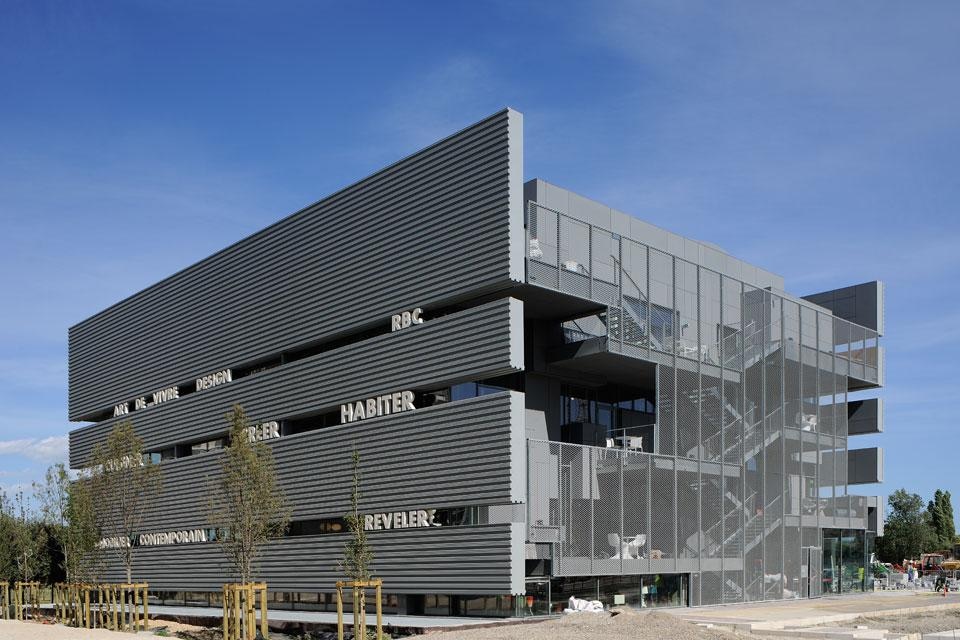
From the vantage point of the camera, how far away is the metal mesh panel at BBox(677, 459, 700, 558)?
3525 cm

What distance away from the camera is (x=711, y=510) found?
36.7m

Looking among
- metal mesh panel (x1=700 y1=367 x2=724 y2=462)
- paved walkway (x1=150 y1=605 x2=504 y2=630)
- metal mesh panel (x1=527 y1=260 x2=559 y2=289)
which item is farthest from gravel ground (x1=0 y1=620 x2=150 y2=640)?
metal mesh panel (x1=700 y1=367 x2=724 y2=462)

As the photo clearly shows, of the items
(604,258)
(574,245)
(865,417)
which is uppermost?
(574,245)

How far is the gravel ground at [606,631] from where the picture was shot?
71.5ft

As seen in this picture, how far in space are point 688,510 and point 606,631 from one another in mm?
13697

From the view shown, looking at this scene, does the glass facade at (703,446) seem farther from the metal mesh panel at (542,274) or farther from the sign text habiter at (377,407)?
the sign text habiter at (377,407)

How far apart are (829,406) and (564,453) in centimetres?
1889

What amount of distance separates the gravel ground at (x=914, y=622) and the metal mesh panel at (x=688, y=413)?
796 cm

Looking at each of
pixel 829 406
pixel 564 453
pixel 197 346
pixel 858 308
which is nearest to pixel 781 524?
pixel 829 406

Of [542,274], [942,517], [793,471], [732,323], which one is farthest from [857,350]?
[942,517]

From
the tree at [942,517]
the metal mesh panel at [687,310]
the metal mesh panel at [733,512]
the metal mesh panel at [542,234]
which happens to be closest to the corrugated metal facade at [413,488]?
the metal mesh panel at [542,234]

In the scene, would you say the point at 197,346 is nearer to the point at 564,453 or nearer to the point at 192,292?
the point at 192,292

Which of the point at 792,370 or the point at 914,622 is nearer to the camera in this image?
the point at 914,622

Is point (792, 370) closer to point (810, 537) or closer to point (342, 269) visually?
point (810, 537)
